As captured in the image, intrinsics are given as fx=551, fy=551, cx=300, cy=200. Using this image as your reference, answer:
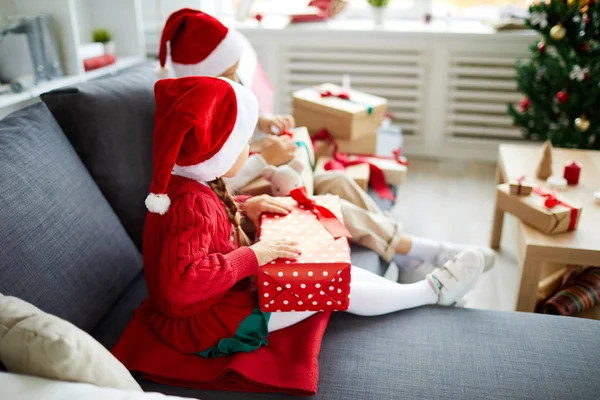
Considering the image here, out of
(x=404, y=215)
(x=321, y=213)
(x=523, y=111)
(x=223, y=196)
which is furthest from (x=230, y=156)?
(x=523, y=111)

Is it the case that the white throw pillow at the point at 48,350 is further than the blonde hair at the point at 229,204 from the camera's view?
No

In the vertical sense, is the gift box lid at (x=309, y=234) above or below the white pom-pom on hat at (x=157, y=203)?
below

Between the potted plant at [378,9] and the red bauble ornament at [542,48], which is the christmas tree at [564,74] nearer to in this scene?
the red bauble ornament at [542,48]

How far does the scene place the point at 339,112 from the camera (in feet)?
7.54

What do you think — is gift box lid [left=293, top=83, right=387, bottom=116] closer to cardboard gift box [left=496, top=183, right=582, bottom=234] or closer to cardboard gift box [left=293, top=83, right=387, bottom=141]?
cardboard gift box [left=293, top=83, right=387, bottom=141]

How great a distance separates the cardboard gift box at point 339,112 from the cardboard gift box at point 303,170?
0.20 m

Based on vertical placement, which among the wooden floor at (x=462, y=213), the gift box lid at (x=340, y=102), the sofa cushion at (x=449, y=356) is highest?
the gift box lid at (x=340, y=102)

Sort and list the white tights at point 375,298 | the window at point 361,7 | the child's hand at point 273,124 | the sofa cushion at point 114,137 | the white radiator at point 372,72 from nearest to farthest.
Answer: the white tights at point 375,298
the sofa cushion at point 114,137
the child's hand at point 273,124
the white radiator at point 372,72
the window at point 361,7

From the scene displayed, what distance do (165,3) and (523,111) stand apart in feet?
7.56

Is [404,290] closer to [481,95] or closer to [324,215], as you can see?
[324,215]

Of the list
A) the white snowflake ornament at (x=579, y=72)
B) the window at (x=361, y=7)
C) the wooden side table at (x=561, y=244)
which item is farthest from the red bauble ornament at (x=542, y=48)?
the wooden side table at (x=561, y=244)

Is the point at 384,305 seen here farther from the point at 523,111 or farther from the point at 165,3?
the point at 165,3

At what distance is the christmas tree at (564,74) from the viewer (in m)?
2.70

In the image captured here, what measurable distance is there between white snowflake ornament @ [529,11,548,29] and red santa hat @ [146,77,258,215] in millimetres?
2117
